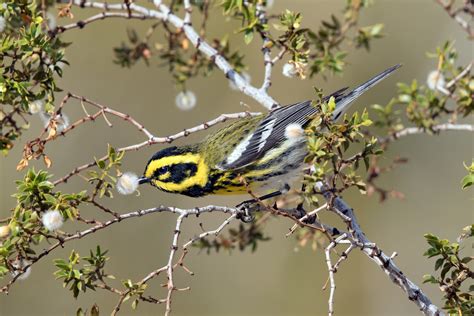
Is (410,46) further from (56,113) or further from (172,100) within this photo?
(56,113)

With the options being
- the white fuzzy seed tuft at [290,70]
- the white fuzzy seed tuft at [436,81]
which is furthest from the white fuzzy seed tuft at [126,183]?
the white fuzzy seed tuft at [436,81]

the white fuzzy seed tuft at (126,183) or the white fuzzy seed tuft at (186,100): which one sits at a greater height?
the white fuzzy seed tuft at (186,100)

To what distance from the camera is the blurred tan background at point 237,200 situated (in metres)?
7.42

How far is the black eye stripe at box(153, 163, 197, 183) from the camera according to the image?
14.0ft

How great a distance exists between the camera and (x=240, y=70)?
4.61 meters

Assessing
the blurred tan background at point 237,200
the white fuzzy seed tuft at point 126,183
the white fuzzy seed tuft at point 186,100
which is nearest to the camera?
the white fuzzy seed tuft at point 126,183

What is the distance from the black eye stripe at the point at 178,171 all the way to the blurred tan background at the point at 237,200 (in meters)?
2.89

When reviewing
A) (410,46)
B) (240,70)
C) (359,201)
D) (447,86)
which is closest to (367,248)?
(447,86)

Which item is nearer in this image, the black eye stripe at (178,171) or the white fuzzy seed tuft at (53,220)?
the white fuzzy seed tuft at (53,220)

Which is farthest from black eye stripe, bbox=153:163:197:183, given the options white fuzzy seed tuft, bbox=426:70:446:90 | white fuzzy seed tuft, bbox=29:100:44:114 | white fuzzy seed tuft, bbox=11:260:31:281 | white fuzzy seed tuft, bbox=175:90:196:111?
white fuzzy seed tuft, bbox=426:70:446:90

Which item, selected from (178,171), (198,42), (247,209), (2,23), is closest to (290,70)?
(198,42)

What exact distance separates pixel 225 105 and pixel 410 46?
2186 mm

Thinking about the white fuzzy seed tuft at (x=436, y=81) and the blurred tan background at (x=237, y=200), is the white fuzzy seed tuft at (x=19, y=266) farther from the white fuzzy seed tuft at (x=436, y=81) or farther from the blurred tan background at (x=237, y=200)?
the blurred tan background at (x=237, y=200)

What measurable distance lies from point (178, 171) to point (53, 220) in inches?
49.6
